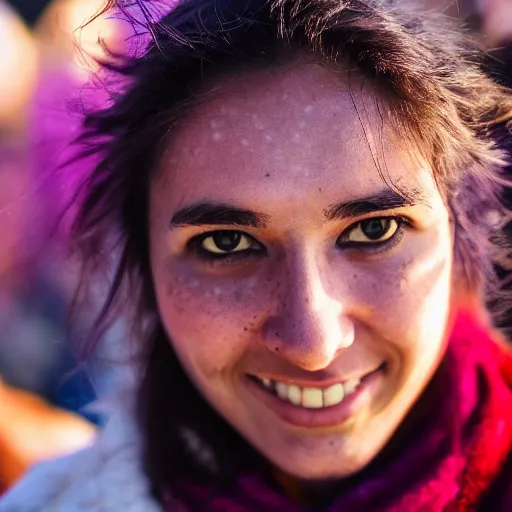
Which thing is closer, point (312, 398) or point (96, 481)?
point (312, 398)

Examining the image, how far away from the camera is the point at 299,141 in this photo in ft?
2.49

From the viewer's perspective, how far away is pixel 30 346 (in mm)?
1831

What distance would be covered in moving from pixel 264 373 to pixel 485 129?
455mm

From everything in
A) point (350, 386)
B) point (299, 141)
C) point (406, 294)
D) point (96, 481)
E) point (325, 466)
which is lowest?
point (96, 481)

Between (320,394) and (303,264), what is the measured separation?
0.19 meters

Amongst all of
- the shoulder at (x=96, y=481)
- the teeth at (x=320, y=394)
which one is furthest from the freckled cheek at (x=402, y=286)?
the shoulder at (x=96, y=481)

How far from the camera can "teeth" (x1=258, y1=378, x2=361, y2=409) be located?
846mm

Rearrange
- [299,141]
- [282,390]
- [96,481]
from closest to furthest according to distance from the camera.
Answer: [299,141] → [282,390] → [96,481]

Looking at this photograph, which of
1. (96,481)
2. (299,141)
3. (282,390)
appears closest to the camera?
(299,141)

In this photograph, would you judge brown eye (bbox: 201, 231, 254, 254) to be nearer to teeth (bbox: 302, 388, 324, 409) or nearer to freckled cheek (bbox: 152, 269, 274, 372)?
freckled cheek (bbox: 152, 269, 274, 372)

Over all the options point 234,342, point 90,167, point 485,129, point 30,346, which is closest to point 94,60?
point 90,167

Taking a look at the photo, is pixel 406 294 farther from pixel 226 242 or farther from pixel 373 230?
pixel 226 242

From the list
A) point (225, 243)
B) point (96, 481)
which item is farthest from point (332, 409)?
point (96, 481)

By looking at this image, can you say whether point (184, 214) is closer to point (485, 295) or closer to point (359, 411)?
point (359, 411)
